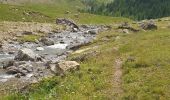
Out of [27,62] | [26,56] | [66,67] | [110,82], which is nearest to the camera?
[110,82]

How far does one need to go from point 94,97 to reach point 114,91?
2060 mm

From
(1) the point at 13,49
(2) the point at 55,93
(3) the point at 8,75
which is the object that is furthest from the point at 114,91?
(1) the point at 13,49

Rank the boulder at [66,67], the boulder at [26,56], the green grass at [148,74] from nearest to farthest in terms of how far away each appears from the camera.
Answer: the green grass at [148,74], the boulder at [66,67], the boulder at [26,56]

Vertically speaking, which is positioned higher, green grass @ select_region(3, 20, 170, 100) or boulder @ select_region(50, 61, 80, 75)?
green grass @ select_region(3, 20, 170, 100)

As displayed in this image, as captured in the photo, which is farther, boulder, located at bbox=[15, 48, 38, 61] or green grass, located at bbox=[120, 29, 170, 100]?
boulder, located at bbox=[15, 48, 38, 61]

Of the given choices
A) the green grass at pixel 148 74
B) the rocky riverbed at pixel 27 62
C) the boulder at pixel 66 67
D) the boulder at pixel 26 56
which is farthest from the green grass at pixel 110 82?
the boulder at pixel 26 56

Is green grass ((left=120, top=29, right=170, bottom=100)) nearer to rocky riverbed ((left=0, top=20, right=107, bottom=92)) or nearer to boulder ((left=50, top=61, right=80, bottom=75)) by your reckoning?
boulder ((left=50, top=61, right=80, bottom=75))

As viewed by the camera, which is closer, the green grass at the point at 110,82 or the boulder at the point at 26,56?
the green grass at the point at 110,82

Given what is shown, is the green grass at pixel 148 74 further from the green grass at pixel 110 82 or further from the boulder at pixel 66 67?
the boulder at pixel 66 67

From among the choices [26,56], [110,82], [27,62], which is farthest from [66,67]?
[26,56]

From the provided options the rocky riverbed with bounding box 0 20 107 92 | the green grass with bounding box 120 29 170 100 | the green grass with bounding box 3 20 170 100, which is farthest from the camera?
the rocky riverbed with bounding box 0 20 107 92

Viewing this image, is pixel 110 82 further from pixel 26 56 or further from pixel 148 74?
pixel 26 56

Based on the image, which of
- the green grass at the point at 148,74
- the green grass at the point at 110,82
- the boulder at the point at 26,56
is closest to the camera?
the green grass at the point at 148,74

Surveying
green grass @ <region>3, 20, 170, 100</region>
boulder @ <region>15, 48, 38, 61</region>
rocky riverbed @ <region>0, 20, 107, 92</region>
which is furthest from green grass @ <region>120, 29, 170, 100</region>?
boulder @ <region>15, 48, 38, 61</region>
